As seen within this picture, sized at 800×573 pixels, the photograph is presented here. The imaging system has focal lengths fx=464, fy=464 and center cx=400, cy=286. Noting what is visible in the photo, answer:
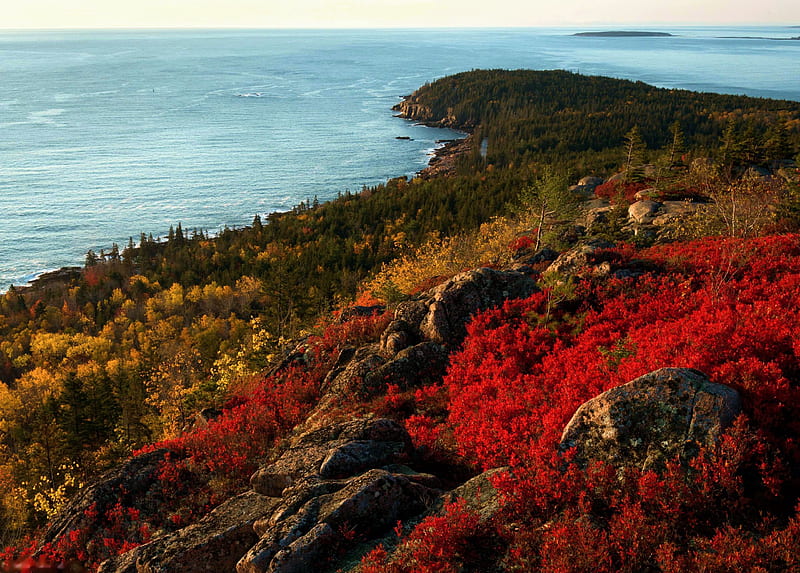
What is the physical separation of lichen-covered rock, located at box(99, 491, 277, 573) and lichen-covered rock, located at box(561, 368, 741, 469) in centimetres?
810

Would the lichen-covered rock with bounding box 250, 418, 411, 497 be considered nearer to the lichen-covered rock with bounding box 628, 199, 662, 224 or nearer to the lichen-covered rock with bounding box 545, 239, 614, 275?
the lichen-covered rock with bounding box 545, 239, 614, 275

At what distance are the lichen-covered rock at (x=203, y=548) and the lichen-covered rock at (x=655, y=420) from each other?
8.10 meters

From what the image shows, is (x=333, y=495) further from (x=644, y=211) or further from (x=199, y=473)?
(x=644, y=211)

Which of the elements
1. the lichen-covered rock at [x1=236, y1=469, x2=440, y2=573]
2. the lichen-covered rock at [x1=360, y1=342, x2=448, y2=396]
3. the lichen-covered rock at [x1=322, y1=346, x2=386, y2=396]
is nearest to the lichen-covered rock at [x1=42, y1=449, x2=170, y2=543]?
the lichen-covered rock at [x1=322, y1=346, x2=386, y2=396]

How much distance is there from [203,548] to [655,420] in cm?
1089

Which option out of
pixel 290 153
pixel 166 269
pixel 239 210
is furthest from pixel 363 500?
pixel 290 153

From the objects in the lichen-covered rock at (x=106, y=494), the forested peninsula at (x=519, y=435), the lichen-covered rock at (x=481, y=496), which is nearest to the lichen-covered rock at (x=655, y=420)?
the forested peninsula at (x=519, y=435)

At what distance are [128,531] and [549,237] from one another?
94.9 feet

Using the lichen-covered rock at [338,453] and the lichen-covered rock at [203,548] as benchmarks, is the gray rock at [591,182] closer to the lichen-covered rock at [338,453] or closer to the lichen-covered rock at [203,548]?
the lichen-covered rock at [338,453]

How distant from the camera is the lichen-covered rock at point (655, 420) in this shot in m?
9.65

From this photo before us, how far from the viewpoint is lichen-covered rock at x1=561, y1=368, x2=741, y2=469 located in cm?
965

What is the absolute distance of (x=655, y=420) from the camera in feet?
32.8

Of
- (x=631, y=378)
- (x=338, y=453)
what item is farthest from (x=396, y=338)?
(x=631, y=378)

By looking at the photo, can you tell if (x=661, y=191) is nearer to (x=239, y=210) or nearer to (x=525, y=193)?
(x=525, y=193)
